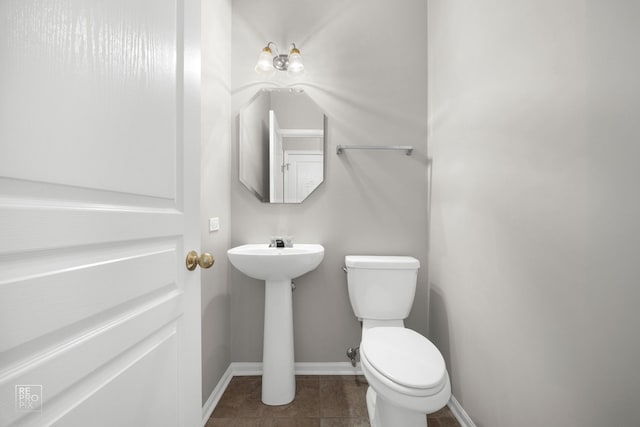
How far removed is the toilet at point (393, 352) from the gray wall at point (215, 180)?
798 millimetres

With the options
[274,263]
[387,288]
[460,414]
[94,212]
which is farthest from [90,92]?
[460,414]

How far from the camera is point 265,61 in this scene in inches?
66.9

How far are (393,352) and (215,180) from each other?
1.29 meters

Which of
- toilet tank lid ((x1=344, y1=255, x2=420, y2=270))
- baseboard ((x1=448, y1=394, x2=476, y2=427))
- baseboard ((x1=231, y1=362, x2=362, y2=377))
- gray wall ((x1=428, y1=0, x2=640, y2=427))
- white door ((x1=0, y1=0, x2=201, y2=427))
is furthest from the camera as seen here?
baseboard ((x1=231, y1=362, x2=362, y2=377))

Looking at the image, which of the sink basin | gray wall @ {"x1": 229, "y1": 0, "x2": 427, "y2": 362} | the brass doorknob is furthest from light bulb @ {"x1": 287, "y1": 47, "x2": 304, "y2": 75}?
the brass doorknob

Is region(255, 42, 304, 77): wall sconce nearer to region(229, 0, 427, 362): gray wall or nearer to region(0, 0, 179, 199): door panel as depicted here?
region(229, 0, 427, 362): gray wall

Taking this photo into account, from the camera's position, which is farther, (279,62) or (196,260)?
(279,62)

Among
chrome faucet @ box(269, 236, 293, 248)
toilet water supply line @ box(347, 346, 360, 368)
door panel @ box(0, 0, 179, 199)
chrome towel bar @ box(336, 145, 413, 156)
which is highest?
chrome towel bar @ box(336, 145, 413, 156)

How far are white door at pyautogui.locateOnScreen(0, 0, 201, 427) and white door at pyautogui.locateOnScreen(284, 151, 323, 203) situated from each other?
1.08 m

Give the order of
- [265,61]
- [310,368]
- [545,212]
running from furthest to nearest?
1. [310,368]
2. [265,61]
3. [545,212]

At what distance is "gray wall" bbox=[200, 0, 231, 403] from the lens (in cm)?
147

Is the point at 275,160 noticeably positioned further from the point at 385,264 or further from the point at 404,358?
the point at 404,358

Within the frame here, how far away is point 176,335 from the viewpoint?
2.40ft

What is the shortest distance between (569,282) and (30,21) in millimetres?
1331
